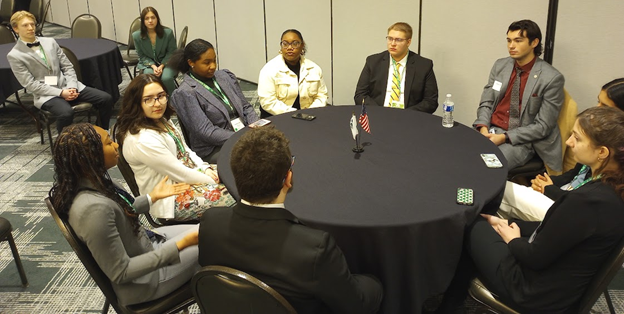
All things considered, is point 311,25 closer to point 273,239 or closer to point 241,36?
point 241,36

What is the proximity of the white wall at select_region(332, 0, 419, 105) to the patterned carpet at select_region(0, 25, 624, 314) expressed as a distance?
2.88 m

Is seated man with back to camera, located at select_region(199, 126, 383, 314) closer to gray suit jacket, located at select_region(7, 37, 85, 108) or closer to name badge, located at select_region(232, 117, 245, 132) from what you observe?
name badge, located at select_region(232, 117, 245, 132)

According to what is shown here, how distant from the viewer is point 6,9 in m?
11.5

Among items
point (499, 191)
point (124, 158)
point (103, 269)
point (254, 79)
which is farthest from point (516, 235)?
point (254, 79)

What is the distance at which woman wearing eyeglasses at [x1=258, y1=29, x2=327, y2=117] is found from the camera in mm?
4234

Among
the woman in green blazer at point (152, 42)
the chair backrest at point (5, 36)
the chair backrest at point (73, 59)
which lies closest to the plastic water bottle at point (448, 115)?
the woman in green blazer at point (152, 42)

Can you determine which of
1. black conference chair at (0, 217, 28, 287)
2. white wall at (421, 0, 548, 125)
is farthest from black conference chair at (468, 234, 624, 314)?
white wall at (421, 0, 548, 125)

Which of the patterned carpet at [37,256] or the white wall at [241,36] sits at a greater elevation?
the white wall at [241,36]

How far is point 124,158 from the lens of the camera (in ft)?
9.46

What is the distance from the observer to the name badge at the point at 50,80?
528cm

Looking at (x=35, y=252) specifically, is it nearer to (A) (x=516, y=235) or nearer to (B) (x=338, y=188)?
(B) (x=338, y=188)

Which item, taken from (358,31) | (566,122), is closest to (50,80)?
(358,31)

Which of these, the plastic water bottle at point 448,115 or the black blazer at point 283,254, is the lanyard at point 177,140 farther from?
the plastic water bottle at point 448,115

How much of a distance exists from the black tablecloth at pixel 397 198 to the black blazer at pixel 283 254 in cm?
45
